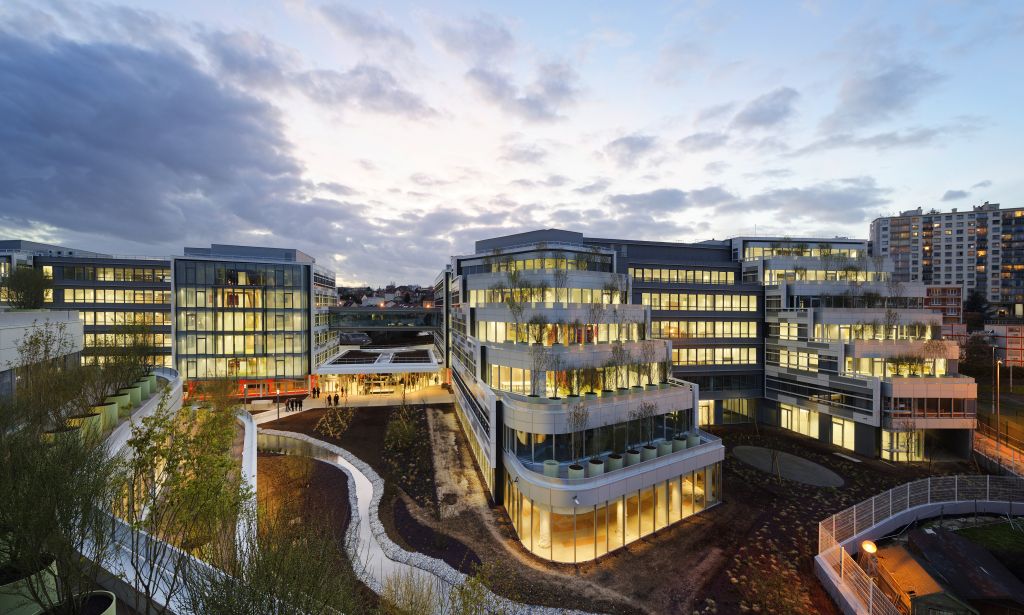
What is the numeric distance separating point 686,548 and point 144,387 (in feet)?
117

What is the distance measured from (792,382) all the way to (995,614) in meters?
34.7

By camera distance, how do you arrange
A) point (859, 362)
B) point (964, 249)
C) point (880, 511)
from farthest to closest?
1. point (964, 249)
2. point (859, 362)
3. point (880, 511)

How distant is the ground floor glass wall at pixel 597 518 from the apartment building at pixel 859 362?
983 inches

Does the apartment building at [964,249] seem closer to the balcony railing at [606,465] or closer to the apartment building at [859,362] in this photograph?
the apartment building at [859,362]

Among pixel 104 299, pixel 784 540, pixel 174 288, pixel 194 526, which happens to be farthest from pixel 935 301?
pixel 104 299

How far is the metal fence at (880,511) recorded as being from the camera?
1948 centimetres

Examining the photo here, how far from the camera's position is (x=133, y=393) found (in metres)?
23.8

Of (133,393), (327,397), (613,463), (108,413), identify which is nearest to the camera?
(108,413)

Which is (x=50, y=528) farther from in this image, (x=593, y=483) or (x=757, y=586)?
(x=757, y=586)

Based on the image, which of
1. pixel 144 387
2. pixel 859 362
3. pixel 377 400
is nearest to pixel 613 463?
pixel 144 387

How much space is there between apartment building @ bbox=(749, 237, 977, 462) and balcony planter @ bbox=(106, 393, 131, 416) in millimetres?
57610

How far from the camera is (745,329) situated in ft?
178

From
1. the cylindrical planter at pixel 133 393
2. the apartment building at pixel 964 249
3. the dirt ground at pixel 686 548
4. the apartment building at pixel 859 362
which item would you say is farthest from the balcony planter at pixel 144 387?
the apartment building at pixel 964 249

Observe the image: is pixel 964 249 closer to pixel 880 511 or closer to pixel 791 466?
pixel 791 466
